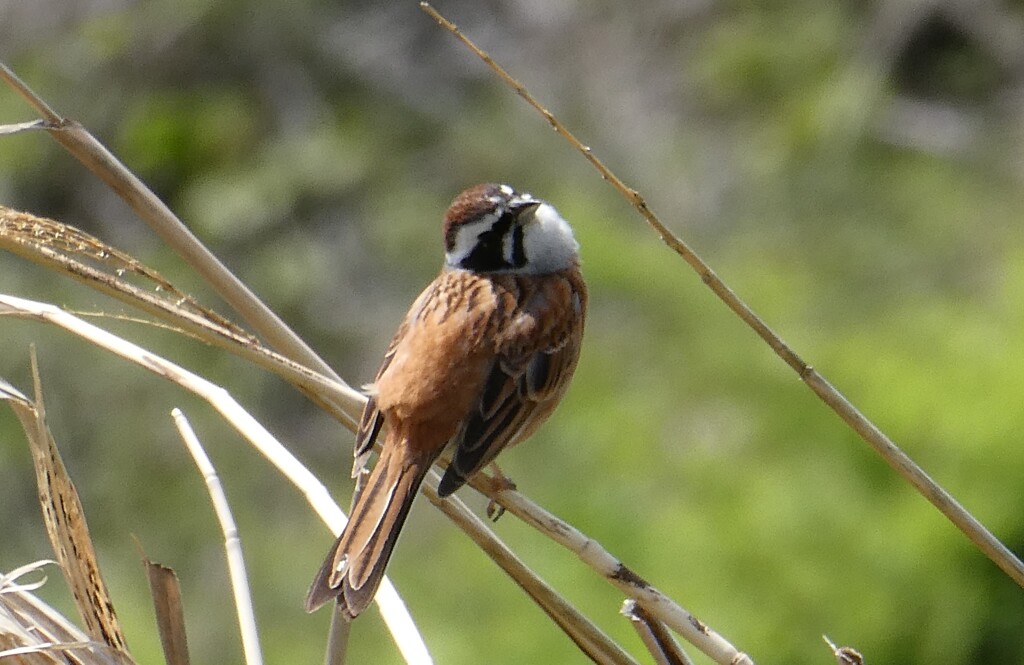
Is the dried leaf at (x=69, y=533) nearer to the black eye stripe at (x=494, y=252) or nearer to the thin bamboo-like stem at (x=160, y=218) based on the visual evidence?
the thin bamboo-like stem at (x=160, y=218)

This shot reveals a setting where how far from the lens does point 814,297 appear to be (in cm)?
645

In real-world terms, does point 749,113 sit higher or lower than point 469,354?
higher

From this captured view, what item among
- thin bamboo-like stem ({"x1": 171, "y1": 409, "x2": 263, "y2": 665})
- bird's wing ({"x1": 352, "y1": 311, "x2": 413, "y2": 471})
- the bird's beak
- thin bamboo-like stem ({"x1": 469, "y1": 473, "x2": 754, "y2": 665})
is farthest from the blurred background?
thin bamboo-like stem ({"x1": 171, "y1": 409, "x2": 263, "y2": 665})

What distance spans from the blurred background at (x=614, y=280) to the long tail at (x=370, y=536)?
5.75 feet

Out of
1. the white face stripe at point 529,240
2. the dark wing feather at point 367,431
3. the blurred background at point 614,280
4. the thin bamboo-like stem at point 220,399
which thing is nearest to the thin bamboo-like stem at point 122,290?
the thin bamboo-like stem at point 220,399

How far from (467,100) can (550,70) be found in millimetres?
589

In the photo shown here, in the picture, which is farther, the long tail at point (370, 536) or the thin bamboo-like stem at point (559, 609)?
the long tail at point (370, 536)

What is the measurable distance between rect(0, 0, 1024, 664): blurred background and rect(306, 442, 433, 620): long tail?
1752 millimetres

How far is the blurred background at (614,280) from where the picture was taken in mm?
4586

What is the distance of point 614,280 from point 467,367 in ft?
10.8

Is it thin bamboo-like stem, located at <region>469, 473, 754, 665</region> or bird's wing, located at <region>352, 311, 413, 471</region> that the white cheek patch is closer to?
bird's wing, located at <region>352, 311, 413, 471</region>

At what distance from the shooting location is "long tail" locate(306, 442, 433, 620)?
2416 mm

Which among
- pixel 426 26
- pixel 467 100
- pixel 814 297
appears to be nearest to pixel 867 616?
pixel 814 297

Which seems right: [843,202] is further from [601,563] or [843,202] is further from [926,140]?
[601,563]
